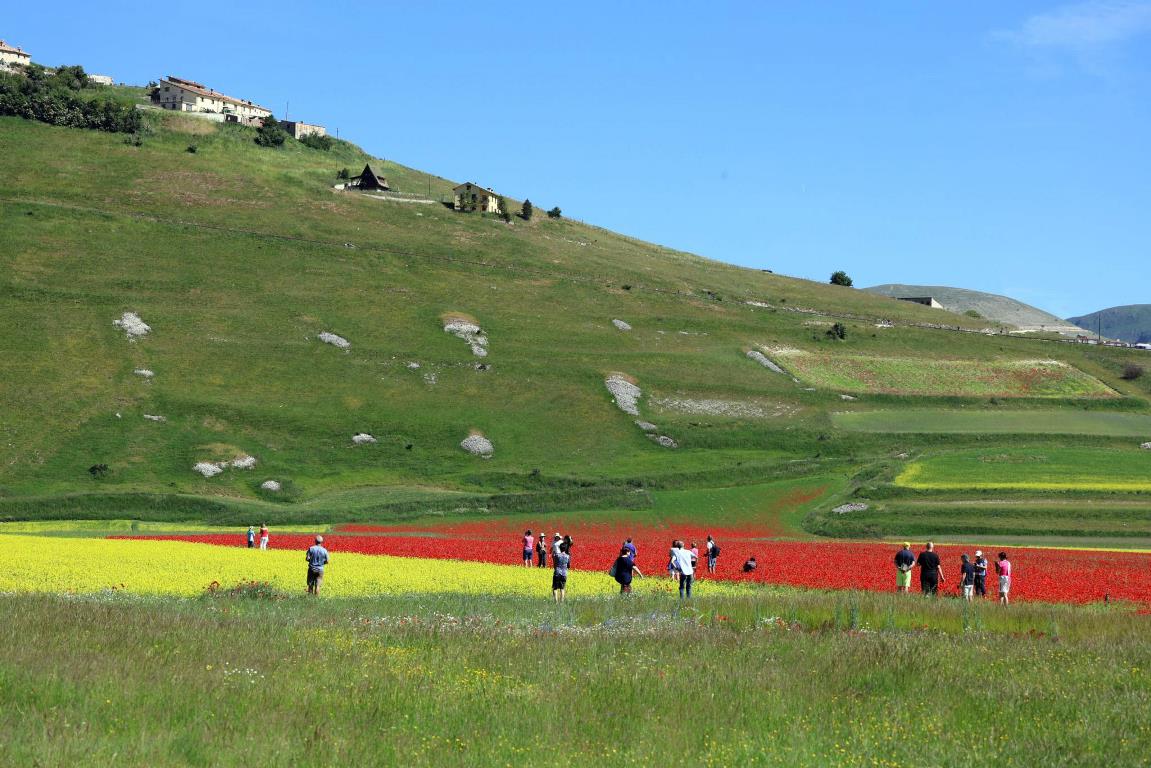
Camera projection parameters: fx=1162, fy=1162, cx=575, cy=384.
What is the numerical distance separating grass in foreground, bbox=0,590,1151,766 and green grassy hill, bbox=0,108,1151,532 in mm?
59585

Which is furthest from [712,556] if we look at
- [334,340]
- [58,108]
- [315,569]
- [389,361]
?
[58,108]

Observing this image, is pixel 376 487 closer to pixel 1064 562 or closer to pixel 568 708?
pixel 1064 562

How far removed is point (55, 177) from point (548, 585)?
148 metres

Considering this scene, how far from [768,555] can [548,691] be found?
132 feet

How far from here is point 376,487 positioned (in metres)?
92.4

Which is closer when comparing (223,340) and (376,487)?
(376,487)

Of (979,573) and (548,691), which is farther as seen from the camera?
(979,573)

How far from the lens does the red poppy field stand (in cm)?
4316

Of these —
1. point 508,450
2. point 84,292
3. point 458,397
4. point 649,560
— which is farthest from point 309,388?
point 649,560

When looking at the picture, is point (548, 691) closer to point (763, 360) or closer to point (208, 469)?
point (208, 469)

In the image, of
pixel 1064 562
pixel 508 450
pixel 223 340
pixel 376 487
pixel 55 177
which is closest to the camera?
pixel 1064 562

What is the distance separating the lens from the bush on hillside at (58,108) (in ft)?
624

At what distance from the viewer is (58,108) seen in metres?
192

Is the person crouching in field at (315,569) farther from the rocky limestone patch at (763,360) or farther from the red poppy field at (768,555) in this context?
the rocky limestone patch at (763,360)
